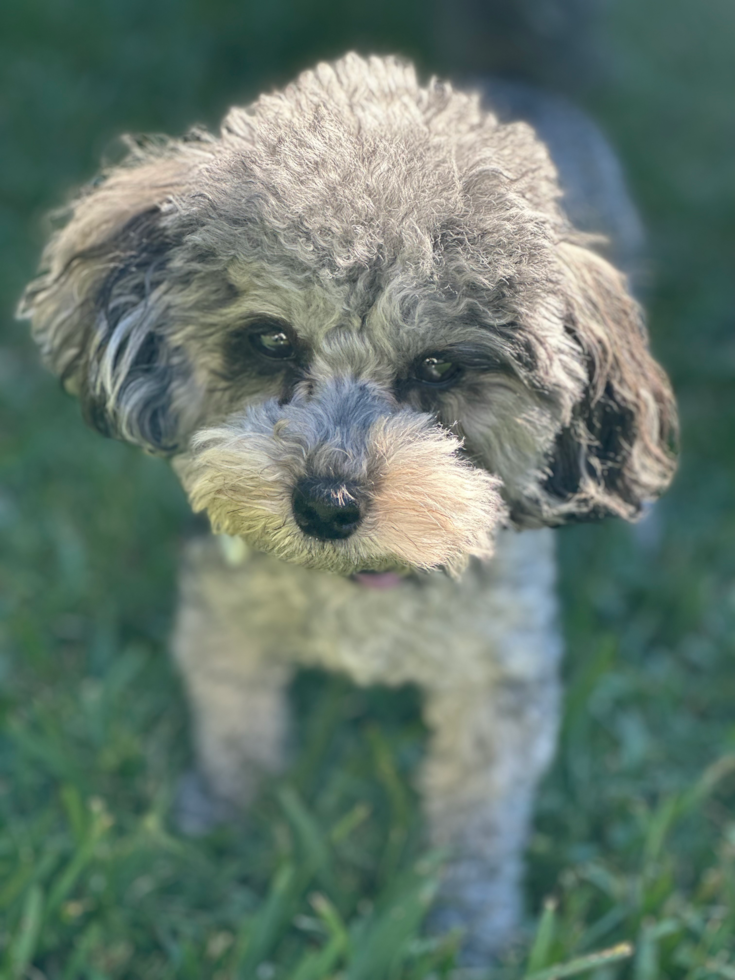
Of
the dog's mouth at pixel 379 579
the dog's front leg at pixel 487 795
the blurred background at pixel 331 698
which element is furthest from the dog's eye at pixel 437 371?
the blurred background at pixel 331 698

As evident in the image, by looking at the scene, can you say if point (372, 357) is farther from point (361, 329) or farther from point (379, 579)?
point (379, 579)

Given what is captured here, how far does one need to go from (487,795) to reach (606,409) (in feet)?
3.30

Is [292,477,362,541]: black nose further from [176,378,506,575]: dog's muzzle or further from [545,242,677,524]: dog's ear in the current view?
[545,242,677,524]: dog's ear

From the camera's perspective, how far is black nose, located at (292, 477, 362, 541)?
5.34ft

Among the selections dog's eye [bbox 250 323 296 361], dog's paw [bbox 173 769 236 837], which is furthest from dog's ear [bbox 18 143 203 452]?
dog's paw [bbox 173 769 236 837]

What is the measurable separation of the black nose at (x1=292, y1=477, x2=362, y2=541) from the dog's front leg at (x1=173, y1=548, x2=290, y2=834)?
0.83m

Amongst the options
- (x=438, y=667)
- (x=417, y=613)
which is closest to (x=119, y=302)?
(x=417, y=613)

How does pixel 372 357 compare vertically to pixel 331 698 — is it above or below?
above

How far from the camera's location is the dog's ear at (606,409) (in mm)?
1860

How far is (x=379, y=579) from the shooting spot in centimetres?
210

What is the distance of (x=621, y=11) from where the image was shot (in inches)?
208

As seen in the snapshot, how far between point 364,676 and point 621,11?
442 cm

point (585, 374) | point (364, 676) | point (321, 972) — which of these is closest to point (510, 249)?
point (585, 374)

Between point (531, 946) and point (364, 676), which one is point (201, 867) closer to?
point (364, 676)
